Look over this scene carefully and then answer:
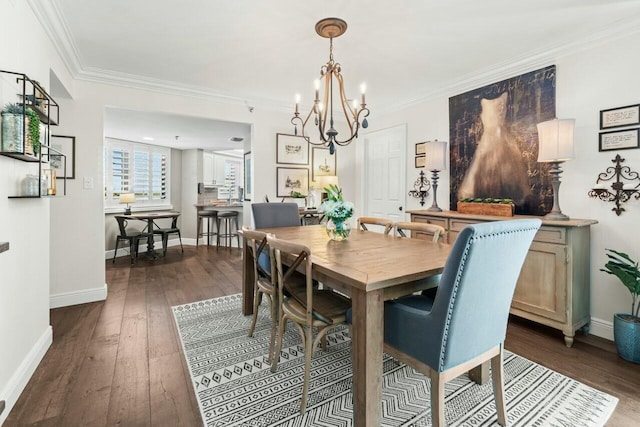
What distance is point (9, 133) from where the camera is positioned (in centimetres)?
155

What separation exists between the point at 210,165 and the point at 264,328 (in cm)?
536

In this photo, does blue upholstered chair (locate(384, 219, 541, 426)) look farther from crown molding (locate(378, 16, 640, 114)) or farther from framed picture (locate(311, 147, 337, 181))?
framed picture (locate(311, 147, 337, 181))

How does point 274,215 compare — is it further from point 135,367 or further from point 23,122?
point 23,122

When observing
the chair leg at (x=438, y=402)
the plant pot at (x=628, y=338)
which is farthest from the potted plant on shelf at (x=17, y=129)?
the plant pot at (x=628, y=338)

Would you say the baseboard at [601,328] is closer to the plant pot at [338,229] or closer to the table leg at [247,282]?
the plant pot at [338,229]

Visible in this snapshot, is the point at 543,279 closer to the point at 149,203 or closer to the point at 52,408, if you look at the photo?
the point at 52,408

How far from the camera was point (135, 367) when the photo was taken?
198 centimetres

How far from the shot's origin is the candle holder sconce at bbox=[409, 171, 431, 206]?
3.87 meters

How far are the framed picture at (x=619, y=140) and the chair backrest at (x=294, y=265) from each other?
253cm

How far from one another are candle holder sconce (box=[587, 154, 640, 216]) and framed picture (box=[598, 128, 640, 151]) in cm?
8

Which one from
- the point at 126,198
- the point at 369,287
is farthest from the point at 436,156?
the point at 126,198

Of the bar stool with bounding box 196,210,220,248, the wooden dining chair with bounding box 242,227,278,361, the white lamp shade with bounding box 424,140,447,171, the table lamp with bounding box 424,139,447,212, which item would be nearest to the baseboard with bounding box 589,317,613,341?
the table lamp with bounding box 424,139,447,212

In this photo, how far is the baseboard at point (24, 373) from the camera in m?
1.56

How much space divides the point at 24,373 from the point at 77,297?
155 cm
